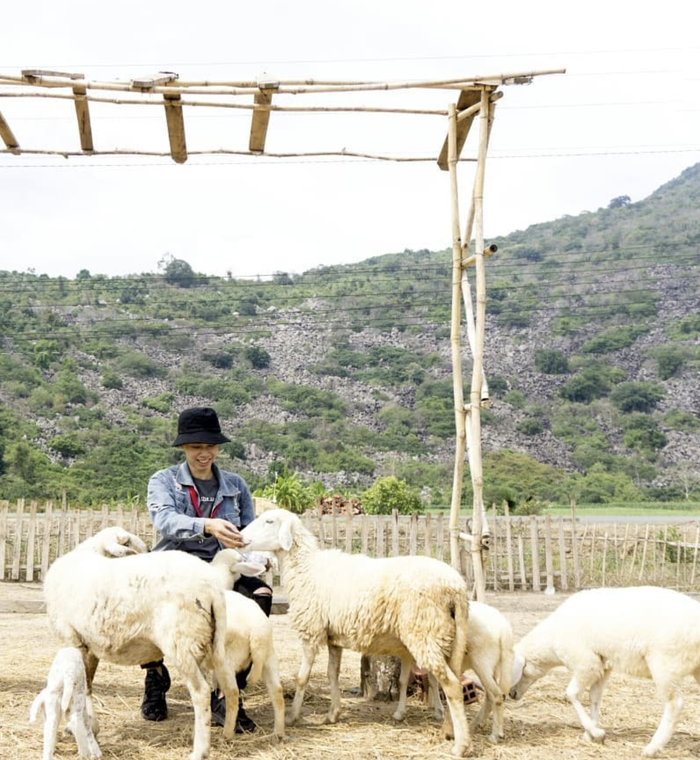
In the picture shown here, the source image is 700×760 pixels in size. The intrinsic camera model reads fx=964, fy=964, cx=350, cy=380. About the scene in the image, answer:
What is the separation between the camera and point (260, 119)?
7785mm

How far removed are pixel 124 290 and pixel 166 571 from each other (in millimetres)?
96090

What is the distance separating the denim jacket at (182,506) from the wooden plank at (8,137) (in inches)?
130

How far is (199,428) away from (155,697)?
1.85m

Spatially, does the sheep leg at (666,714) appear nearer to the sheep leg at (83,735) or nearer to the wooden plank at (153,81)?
the sheep leg at (83,735)

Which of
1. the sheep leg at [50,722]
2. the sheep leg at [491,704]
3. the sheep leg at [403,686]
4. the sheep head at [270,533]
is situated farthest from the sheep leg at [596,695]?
the sheep leg at [50,722]

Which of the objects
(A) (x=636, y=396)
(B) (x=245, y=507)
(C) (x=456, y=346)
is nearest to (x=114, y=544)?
(B) (x=245, y=507)

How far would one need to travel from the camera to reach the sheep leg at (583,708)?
6148 millimetres

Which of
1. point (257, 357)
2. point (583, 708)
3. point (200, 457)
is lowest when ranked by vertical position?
point (583, 708)

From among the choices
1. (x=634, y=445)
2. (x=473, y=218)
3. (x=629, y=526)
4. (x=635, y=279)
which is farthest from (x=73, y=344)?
(x=473, y=218)

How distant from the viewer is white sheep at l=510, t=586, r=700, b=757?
5906mm

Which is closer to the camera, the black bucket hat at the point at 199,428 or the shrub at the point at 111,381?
the black bucket hat at the point at 199,428

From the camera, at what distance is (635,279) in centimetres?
11012

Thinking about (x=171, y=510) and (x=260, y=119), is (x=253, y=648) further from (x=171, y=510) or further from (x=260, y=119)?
(x=260, y=119)

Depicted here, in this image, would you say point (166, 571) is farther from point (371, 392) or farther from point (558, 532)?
point (371, 392)
